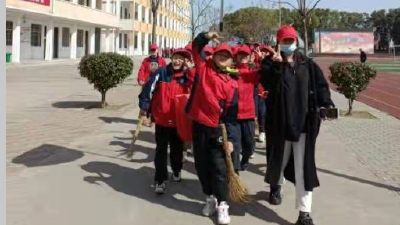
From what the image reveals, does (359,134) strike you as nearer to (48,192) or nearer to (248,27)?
(48,192)

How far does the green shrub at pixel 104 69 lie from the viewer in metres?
12.8

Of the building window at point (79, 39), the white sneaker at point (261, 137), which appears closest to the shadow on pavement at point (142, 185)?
the white sneaker at point (261, 137)

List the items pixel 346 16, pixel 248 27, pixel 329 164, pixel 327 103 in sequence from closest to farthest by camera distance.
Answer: pixel 327 103 < pixel 329 164 < pixel 248 27 < pixel 346 16

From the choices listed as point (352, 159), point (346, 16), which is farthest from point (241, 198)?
point (346, 16)

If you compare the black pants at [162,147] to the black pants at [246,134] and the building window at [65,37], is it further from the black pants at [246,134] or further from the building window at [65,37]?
the building window at [65,37]

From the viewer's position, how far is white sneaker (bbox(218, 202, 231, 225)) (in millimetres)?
4762

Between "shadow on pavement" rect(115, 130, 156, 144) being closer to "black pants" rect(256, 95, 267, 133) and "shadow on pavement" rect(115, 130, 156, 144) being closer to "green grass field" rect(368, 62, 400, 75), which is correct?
"black pants" rect(256, 95, 267, 133)

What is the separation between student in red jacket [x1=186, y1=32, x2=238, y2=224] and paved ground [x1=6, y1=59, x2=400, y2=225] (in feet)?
0.95

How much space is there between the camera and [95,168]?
6.95m

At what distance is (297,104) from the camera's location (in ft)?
15.6

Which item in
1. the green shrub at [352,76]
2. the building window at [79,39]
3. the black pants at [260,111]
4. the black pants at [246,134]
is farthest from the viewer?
the building window at [79,39]

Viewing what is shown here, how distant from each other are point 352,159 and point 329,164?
1.95 ft

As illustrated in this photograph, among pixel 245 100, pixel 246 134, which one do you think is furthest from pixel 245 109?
pixel 246 134

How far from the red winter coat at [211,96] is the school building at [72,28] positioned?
29.4m
